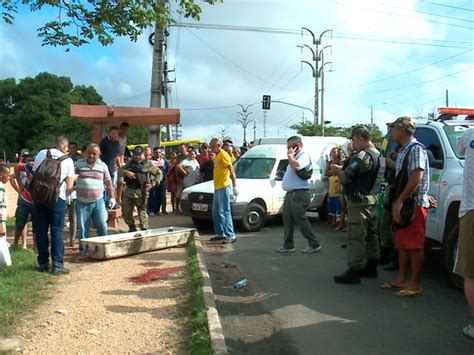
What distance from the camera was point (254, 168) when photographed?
1227cm

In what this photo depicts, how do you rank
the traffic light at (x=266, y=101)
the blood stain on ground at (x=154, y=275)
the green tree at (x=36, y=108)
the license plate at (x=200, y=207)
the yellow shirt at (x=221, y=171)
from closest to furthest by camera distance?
1. the blood stain on ground at (x=154, y=275)
2. the yellow shirt at (x=221, y=171)
3. the license plate at (x=200, y=207)
4. the traffic light at (x=266, y=101)
5. the green tree at (x=36, y=108)

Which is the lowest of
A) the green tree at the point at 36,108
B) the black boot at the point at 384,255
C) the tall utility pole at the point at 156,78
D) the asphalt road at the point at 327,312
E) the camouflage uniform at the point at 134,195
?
the asphalt road at the point at 327,312

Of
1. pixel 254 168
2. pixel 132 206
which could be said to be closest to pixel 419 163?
pixel 132 206

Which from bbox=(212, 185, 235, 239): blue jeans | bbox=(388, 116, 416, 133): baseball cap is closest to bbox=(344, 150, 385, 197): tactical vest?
bbox=(388, 116, 416, 133): baseball cap

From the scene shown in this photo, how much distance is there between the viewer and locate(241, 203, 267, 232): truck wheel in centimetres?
1117

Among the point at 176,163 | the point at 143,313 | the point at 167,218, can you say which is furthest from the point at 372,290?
the point at 176,163

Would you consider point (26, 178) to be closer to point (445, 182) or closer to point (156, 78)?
point (445, 182)

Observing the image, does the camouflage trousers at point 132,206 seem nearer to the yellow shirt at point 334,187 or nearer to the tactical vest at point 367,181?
the yellow shirt at point 334,187

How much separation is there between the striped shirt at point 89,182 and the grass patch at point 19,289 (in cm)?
117

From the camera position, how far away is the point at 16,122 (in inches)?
2950

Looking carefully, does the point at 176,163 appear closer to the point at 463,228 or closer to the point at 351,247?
the point at 351,247

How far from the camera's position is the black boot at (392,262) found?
7.52 m

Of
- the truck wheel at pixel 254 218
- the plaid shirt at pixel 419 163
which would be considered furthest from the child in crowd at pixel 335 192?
the plaid shirt at pixel 419 163

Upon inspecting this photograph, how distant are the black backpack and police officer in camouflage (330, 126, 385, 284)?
3518mm
